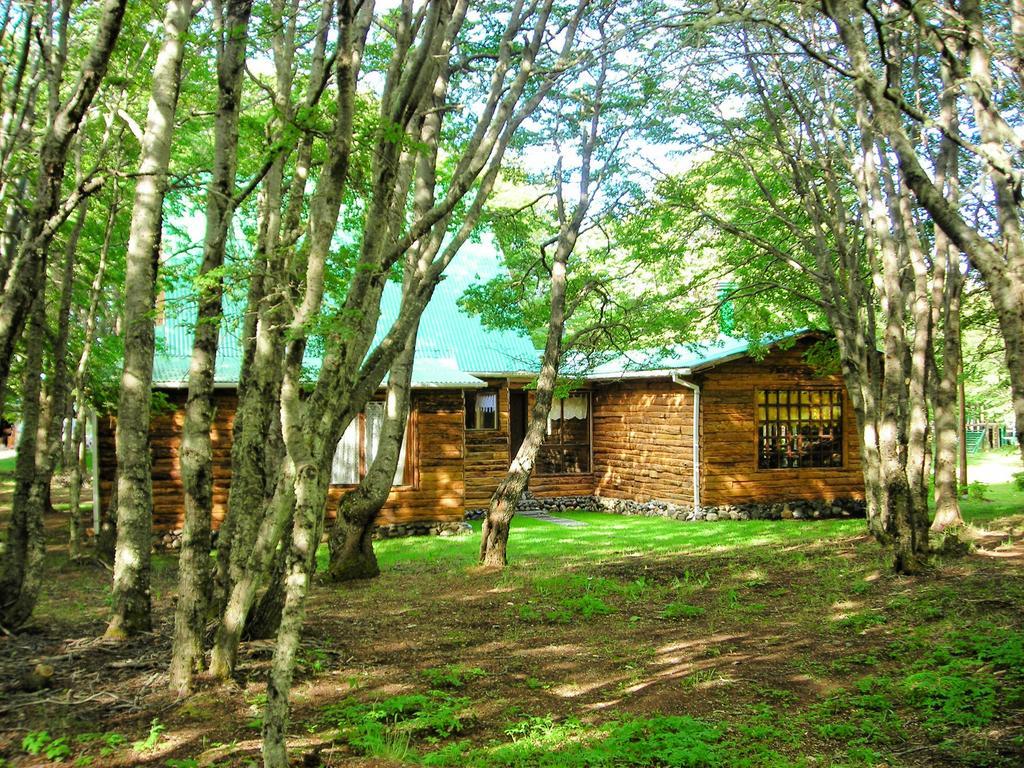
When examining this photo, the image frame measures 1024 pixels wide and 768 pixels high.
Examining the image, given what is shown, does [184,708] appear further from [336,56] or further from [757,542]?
[757,542]

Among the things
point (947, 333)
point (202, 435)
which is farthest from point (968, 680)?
point (947, 333)

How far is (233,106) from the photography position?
6.57 meters

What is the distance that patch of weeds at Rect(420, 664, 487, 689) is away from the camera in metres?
6.58

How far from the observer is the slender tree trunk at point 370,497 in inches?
431

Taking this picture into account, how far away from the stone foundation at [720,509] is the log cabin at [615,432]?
36 millimetres

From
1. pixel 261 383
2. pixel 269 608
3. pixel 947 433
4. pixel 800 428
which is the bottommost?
pixel 269 608

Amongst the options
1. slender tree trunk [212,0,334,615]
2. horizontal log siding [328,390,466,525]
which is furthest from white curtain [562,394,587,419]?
slender tree trunk [212,0,334,615]

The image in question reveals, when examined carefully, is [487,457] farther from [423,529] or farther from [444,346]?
[444,346]

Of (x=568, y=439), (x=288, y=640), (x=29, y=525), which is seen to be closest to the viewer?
(x=288, y=640)

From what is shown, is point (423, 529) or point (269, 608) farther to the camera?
point (423, 529)

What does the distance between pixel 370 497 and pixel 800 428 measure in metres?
12.6

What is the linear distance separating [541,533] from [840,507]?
798 centimetres

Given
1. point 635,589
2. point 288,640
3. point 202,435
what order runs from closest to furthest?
point 288,640
point 202,435
point 635,589

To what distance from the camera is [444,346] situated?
1953 centimetres
